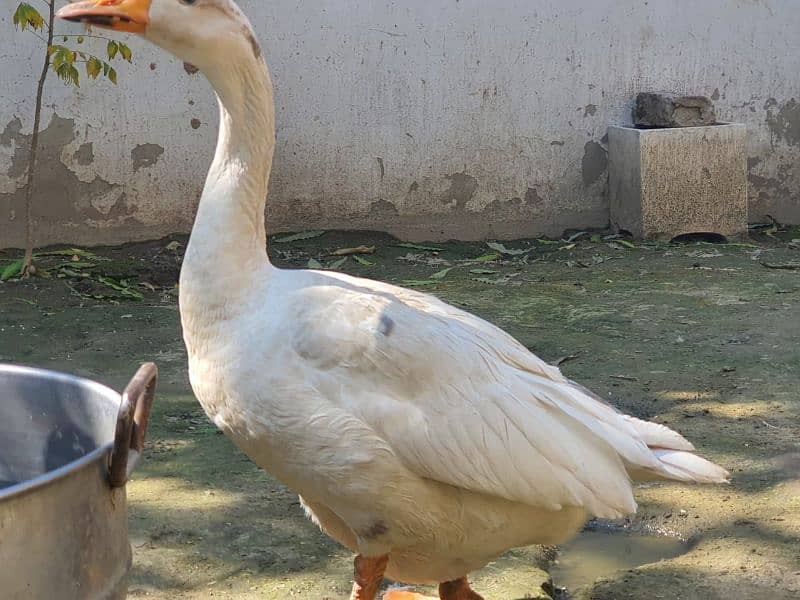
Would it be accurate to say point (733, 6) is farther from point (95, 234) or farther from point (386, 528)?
Answer: point (386, 528)

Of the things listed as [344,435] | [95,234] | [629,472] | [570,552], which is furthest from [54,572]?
[95,234]

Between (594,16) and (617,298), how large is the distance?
8.40ft

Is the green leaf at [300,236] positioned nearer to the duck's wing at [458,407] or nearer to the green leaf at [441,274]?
the green leaf at [441,274]

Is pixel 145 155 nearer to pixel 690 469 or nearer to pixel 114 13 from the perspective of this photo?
pixel 114 13

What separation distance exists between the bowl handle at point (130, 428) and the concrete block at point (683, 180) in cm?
605

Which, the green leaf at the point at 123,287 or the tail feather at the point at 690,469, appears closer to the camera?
the tail feather at the point at 690,469

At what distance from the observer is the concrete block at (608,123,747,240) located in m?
7.68

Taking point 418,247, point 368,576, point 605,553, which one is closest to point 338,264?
point 418,247

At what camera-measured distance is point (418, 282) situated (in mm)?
6684

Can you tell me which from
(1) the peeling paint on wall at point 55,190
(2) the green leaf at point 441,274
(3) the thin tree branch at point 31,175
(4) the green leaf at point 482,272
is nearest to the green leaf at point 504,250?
(4) the green leaf at point 482,272

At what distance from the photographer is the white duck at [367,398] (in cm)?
257

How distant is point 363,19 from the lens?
7.44m

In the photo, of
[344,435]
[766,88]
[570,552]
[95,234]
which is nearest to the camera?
[344,435]

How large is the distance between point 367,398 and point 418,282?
412 cm
